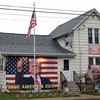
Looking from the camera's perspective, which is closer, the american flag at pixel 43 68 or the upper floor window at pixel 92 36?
the american flag at pixel 43 68

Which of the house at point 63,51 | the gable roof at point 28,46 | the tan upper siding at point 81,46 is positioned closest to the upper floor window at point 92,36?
the house at point 63,51

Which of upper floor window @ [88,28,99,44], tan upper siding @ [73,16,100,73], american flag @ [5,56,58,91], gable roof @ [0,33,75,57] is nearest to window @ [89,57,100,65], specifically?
tan upper siding @ [73,16,100,73]

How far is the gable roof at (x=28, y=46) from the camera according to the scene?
29188mm

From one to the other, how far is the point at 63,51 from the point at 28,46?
12.4ft

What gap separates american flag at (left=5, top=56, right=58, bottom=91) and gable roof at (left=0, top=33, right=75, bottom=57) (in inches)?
26.9

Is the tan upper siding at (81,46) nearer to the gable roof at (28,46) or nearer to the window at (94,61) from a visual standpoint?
the window at (94,61)

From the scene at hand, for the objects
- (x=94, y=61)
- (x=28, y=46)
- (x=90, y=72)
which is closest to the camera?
(x=90, y=72)

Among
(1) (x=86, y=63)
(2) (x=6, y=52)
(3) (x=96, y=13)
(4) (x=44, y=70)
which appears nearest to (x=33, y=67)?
(4) (x=44, y=70)

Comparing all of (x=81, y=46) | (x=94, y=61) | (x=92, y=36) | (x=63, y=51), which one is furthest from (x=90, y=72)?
(x=92, y=36)

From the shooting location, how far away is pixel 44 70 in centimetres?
2945

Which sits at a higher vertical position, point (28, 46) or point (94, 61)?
point (28, 46)

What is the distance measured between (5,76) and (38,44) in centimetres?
664

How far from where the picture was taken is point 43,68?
96.6 ft

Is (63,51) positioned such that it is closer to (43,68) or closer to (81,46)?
(81,46)
